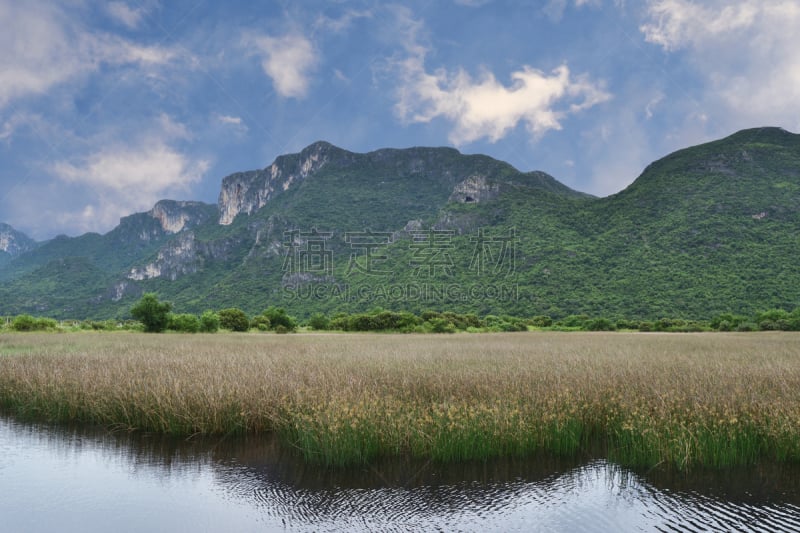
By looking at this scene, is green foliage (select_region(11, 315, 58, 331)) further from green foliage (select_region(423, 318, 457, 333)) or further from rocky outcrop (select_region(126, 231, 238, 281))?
rocky outcrop (select_region(126, 231, 238, 281))

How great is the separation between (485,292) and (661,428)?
275ft

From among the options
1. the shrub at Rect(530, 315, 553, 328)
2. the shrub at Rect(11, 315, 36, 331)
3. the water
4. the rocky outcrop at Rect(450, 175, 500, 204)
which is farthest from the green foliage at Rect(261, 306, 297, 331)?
the rocky outcrop at Rect(450, 175, 500, 204)

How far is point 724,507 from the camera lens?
573 centimetres

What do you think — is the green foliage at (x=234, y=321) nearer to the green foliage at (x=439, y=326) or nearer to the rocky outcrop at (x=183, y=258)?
the green foliage at (x=439, y=326)

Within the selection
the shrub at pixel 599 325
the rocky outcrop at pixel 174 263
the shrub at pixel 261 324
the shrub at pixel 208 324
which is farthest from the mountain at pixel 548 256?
the shrub at pixel 208 324

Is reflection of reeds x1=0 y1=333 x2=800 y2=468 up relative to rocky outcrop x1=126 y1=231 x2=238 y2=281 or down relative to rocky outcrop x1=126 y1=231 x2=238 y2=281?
down

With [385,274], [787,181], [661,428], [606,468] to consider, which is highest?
[787,181]

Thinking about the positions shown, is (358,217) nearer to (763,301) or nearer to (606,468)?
(763,301)

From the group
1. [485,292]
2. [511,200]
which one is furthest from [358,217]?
[485,292]

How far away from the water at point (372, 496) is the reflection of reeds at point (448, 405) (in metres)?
0.44

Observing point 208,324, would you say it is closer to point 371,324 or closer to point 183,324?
point 183,324

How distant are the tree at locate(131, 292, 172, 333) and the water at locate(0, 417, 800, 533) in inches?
1649

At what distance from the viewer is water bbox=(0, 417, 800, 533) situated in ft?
17.9

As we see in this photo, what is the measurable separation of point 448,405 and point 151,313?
46.2 meters
